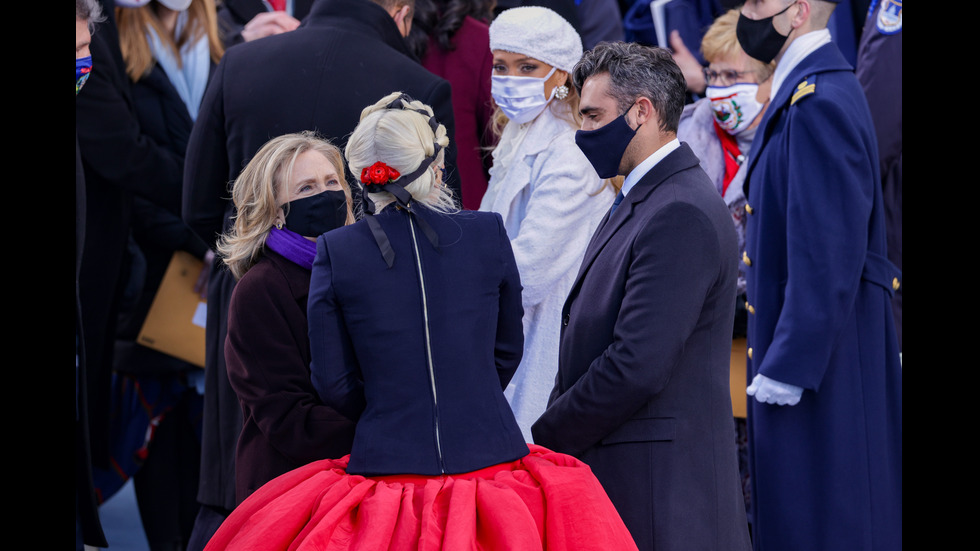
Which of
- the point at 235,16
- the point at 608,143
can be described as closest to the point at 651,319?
the point at 608,143

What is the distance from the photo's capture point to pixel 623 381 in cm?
251

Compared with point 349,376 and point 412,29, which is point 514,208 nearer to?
point 412,29

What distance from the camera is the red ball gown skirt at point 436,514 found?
218 centimetres

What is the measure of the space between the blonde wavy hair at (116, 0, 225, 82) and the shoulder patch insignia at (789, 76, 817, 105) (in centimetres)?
257

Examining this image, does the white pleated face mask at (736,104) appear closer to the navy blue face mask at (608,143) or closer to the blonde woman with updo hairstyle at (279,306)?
the navy blue face mask at (608,143)

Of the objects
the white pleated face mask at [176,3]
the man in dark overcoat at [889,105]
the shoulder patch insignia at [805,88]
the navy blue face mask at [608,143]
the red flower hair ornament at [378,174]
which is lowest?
the man in dark overcoat at [889,105]

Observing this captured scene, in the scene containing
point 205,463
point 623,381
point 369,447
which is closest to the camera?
point 369,447

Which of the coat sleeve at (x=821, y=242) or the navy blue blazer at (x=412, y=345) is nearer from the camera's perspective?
the navy blue blazer at (x=412, y=345)

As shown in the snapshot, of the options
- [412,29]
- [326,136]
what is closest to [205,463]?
[326,136]

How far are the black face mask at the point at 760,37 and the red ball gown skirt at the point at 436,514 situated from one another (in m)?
1.87

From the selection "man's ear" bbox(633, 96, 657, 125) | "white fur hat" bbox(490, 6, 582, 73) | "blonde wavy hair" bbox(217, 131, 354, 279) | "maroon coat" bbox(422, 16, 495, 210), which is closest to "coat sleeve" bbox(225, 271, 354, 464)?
"blonde wavy hair" bbox(217, 131, 354, 279)

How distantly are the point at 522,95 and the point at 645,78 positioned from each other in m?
1.09

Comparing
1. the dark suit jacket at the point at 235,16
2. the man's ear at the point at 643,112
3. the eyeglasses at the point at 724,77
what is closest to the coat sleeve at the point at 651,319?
the man's ear at the point at 643,112

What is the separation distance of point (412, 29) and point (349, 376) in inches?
94.6
